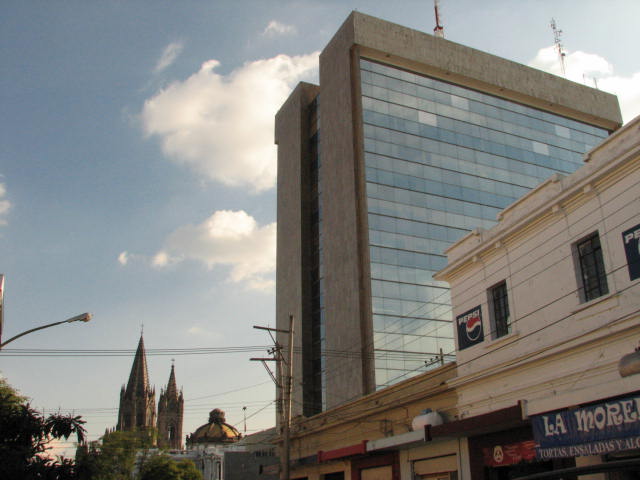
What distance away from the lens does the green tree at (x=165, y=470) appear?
67000mm

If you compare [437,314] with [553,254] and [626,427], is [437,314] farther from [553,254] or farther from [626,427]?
[626,427]

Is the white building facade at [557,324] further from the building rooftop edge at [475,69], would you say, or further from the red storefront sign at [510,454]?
the building rooftop edge at [475,69]

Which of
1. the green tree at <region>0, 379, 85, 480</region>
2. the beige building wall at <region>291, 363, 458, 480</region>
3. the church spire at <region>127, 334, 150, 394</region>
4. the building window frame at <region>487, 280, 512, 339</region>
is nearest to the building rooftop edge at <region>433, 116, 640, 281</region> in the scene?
the building window frame at <region>487, 280, 512, 339</region>

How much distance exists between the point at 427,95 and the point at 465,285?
43018 mm

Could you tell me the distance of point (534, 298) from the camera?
1755 cm

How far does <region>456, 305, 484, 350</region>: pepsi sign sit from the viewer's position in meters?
19.8

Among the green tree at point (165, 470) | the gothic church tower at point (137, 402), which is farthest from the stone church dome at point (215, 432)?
the green tree at point (165, 470)

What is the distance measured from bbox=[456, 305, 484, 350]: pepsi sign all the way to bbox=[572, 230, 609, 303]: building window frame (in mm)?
4166

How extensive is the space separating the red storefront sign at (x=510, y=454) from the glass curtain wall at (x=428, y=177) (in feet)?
98.7

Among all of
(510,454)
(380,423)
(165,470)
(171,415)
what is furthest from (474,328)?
(171,415)

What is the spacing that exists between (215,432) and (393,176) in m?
65.7

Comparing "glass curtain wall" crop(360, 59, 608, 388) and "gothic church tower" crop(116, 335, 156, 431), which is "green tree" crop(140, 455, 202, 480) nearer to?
"glass curtain wall" crop(360, 59, 608, 388)

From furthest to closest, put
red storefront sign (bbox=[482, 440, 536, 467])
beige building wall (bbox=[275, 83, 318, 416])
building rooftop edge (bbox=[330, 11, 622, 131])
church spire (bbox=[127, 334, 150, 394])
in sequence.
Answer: church spire (bbox=[127, 334, 150, 394])
beige building wall (bbox=[275, 83, 318, 416])
building rooftop edge (bbox=[330, 11, 622, 131])
red storefront sign (bbox=[482, 440, 536, 467])

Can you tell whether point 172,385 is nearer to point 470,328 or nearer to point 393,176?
point 393,176
